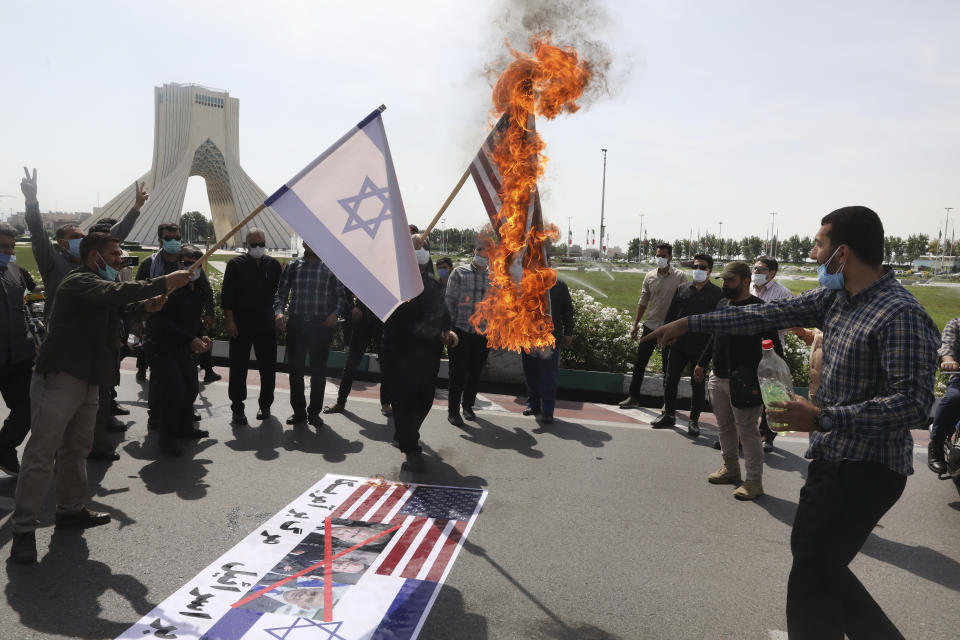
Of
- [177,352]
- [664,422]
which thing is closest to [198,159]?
[177,352]

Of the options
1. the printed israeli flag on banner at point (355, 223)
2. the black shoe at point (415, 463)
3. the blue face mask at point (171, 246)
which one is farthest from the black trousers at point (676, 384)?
the blue face mask at point (171, 246)

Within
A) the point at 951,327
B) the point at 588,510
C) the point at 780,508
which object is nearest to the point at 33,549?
the point at 588,510

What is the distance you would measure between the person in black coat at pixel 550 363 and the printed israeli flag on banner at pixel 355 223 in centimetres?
318

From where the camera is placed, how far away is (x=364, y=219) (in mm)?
4477

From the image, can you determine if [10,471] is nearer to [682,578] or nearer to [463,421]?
[463,421]

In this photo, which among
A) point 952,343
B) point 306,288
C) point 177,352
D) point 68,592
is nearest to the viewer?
point 68,592

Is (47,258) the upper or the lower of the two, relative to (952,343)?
upper

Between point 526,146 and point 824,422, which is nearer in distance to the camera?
point 824,422

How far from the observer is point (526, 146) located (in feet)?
15.7

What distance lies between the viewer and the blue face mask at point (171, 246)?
6.54m

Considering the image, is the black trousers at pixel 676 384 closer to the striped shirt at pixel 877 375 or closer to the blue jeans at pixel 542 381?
the blue jeans at pixel 542 381

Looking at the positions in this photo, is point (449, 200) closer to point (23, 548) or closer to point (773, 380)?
point (773, 380)

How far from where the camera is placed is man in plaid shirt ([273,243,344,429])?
7.14 meters

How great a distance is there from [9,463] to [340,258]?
10.3ft
